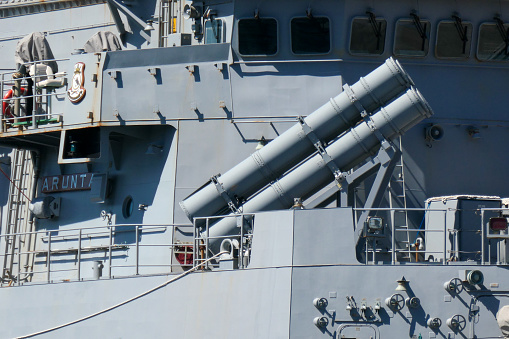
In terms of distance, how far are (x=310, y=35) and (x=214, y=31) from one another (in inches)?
60.7

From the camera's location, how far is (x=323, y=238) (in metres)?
13.2

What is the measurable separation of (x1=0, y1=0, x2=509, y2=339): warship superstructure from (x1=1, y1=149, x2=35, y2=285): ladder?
60mm

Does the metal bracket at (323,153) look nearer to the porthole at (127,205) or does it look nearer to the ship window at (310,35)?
the ship window at (310,35)

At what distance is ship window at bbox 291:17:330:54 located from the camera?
1609 cm

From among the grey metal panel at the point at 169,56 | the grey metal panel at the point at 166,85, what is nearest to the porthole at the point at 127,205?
the grey metal panel at the point at 166,85

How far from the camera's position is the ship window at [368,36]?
16109 mm

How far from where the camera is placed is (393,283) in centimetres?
1309

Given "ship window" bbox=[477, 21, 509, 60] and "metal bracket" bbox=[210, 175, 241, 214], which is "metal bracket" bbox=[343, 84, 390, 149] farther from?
"ship window" bbox=[477, 21, 509, 60]

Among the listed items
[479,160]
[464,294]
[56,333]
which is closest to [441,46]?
[479,160]

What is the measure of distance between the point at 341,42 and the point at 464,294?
15.4 ft

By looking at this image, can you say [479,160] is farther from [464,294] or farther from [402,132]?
[464,294]

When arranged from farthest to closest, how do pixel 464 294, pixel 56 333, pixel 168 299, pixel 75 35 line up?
pixel 75 35, pixel 56 333, pixel 168 299, pixel 464 294

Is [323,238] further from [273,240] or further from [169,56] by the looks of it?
[169,56]

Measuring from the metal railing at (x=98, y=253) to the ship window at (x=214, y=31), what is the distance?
296cm
